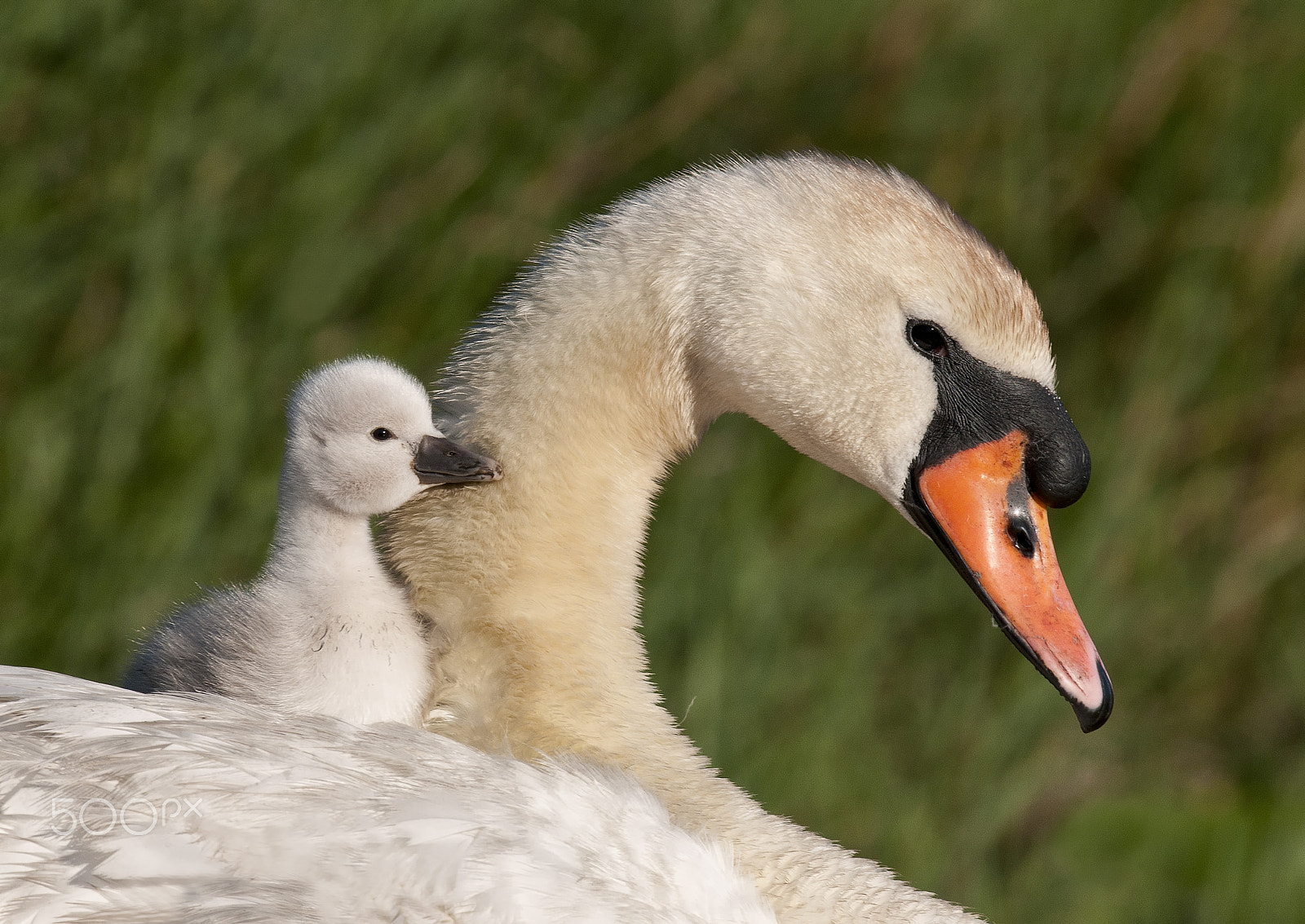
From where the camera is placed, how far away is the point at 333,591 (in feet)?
5.77

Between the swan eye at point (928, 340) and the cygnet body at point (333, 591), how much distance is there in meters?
0.52

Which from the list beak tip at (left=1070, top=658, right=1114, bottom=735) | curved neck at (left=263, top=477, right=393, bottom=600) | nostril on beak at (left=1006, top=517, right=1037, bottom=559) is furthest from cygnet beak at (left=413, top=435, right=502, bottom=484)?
beak tip at (left=1070, top=658, right=1114, bottom=735)

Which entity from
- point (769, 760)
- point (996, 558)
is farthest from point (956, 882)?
point (996, 558)

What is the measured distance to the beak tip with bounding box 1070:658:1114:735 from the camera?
1815 mm

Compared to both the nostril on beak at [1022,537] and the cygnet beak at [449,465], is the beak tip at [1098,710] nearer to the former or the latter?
the nostril on beak at [1022,537]

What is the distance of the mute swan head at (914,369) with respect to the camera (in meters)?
1.80

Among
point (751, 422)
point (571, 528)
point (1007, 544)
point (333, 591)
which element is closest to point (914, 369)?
point (1007, 544)

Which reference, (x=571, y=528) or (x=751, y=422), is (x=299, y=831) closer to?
(x=571, y=528)

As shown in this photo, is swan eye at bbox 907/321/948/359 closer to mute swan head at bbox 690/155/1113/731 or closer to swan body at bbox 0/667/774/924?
mute swan head at bbox 690/155/1113/731

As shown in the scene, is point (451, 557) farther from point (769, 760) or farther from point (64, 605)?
point (769, 760)

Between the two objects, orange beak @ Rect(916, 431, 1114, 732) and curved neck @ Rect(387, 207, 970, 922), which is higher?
orange beak @ Rect(916, 431, 1114, 732)

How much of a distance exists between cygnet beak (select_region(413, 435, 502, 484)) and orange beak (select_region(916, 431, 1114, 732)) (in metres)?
0.52

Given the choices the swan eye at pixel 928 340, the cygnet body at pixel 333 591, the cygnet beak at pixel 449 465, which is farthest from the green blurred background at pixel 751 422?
the swan eye at pixel 928 340

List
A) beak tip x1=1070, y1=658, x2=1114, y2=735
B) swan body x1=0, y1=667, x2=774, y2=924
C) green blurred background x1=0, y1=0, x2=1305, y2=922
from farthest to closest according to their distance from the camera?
green blurred background x1=0, y1=0, x2=1305, y2=922
beak tip x1=1070, y1=658, x2=1114, y2=735
swan body x1=0, y1=667, x2=774, y2=924
